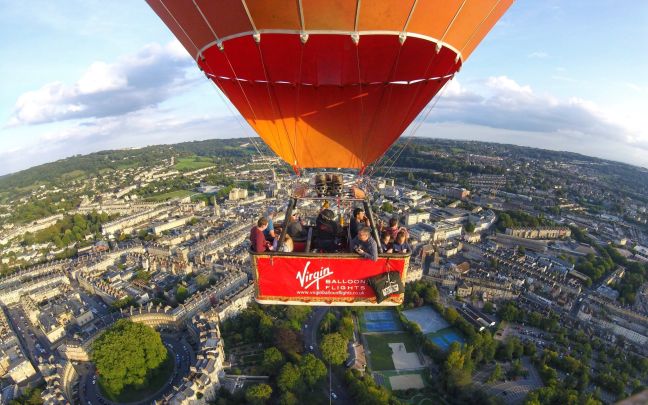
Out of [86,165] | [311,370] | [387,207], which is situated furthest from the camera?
[86,165]

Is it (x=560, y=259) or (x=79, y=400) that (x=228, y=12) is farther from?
(x=560, y=259)

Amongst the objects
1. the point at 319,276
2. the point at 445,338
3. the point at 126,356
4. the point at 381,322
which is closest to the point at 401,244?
the point at 319,276

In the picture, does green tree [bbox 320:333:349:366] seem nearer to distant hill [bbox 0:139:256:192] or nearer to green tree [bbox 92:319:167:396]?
green tree [bbox 92:319:167:396]

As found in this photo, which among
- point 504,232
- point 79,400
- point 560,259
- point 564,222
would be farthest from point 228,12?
point 564,222

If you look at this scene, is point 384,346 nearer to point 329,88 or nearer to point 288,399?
point 288,399

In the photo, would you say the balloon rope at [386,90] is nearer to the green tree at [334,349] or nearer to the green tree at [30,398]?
the green tree at [334,349]

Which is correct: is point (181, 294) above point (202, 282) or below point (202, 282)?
below

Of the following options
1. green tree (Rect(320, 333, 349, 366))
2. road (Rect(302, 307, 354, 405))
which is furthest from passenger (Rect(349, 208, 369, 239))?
green tree (Rect(320, 333, 349, 366))
